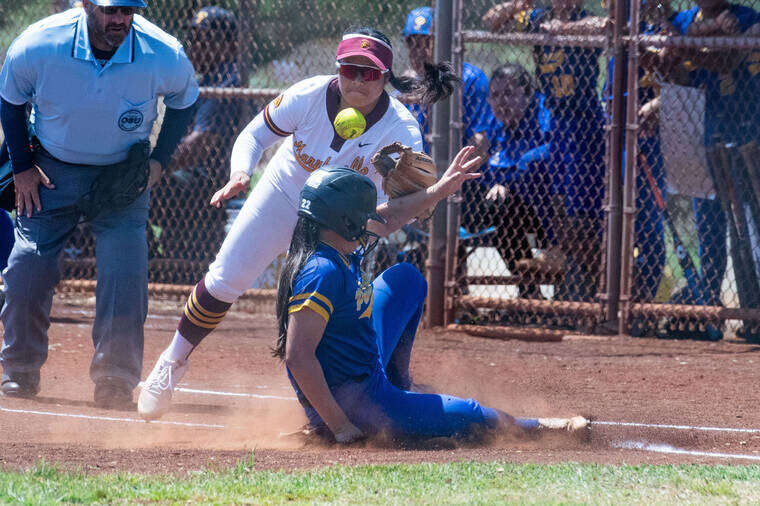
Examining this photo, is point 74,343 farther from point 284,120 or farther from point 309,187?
point 309,187

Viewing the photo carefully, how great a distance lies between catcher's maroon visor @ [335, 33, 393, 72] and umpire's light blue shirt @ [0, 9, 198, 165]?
42.1 inches

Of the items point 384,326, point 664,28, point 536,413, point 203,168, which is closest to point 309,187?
point 384,326

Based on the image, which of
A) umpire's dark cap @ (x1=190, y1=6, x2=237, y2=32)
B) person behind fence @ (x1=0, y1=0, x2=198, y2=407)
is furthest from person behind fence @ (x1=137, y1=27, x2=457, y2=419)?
umpire's dark cap @ (x1=190, y1=6, x2=237, y2=32)

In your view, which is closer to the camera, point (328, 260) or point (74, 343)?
point (328, 260)

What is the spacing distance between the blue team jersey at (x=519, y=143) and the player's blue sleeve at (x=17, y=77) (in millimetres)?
3734

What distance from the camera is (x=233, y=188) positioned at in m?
4.70

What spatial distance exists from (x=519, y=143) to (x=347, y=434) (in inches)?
167

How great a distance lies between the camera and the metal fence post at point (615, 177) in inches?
294

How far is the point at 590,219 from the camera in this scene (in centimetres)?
775

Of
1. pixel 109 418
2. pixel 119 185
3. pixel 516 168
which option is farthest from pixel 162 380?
pixel 516 168

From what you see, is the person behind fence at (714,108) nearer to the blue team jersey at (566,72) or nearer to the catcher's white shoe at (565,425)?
the blue team jersey at (566,72)

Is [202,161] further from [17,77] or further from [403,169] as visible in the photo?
[403,169]

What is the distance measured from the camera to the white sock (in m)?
5.00

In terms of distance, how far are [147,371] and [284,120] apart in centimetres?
222
